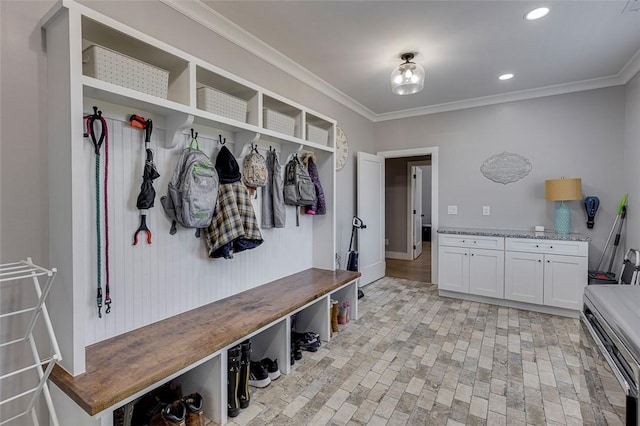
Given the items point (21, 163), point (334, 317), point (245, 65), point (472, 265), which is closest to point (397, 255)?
point (472, 265)

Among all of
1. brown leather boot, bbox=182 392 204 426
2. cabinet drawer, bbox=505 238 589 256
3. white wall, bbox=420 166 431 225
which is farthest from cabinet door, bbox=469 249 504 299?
white wall, bbox=420 166 431 225

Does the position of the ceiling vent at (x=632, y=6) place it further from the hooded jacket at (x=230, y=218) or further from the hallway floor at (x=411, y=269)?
the hallway floor at (x=411, y=269)

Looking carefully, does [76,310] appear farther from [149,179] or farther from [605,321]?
[605,321]

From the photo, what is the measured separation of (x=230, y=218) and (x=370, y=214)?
2738mm

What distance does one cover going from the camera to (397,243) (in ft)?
21.9

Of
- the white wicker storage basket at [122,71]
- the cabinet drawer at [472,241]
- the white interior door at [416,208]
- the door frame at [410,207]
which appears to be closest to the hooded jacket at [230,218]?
the white wicker storage basket at [122,71]

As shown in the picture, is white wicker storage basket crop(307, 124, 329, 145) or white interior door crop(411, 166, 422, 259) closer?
white wicker storage basket crop(307, 124, 329, 145)

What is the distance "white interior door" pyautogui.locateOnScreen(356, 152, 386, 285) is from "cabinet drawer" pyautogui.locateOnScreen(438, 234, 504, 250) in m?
0.96

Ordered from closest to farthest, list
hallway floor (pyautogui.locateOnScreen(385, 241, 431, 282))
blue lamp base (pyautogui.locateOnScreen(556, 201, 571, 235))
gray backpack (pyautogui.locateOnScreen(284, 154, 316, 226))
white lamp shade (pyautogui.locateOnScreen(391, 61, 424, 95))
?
white lamp shade (pyautogui.locateOnScreen(391, 61, 424, 95)) → gray backpack (pyautogui.locateOnScreen(284, 154, 316, 226)) → blue lamp base (pyautogui.locateOnScreen(556, 201, 571, 235)) → hallway floor (pyautogui.locateOnScreen(385, 241, 431, 282))

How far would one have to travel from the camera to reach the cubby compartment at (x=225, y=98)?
2041mm

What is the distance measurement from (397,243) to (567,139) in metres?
3.60

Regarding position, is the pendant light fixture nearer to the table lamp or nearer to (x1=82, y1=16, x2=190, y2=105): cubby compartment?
(x1=82, y1=16, x2=190, y2=105): cubby compartment

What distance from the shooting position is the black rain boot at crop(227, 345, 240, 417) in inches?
72.5

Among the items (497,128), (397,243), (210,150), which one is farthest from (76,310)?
(397,243)
